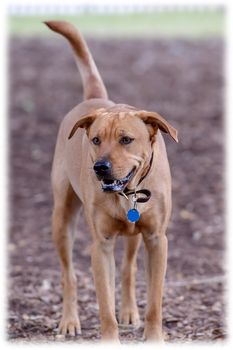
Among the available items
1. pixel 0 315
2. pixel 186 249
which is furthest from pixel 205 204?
pixel 0 315

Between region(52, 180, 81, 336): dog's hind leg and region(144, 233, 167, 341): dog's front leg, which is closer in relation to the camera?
region(144, 233, 167, 341): dog's front leg

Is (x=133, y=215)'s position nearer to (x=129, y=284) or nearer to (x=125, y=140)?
(x=125, y=140)

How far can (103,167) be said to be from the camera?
18.2ft

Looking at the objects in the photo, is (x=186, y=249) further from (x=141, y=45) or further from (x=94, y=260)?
(x=141, y=45)

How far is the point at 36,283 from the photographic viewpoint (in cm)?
793

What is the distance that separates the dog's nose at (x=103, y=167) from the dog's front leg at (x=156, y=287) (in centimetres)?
80

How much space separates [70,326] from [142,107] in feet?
21.2

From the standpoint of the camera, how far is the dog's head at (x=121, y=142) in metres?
5.60

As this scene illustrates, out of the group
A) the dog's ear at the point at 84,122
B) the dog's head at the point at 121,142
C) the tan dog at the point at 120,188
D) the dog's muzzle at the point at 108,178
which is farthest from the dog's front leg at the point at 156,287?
the dog's ear at the point at 84,122

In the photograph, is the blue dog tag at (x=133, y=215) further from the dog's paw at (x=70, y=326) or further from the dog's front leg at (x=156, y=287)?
the dog's paw at (x=70, y=326)

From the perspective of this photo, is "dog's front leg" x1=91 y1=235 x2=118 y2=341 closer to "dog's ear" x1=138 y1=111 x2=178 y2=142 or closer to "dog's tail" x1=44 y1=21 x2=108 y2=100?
"dog's ear" x1=138 y1=111 x2=178 y2=142

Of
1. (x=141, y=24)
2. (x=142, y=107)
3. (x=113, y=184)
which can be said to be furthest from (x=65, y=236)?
(x=141, y=24)

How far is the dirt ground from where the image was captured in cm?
722

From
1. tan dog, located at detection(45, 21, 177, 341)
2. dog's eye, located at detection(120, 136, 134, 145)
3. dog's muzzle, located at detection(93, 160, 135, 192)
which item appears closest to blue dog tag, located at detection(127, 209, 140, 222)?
tan dog, located at detection(45, 21, 177, 341)
